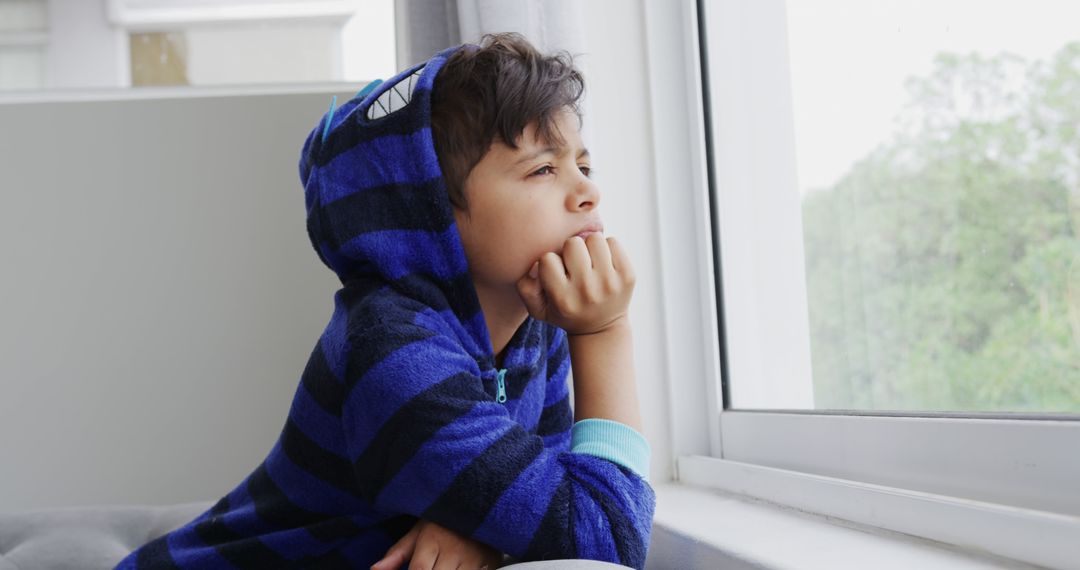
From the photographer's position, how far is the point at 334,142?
94cm

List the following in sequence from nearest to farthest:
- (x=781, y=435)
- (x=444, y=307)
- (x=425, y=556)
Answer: (x=425, y=556) < (x=444, y=307) < (x=781, y=435)

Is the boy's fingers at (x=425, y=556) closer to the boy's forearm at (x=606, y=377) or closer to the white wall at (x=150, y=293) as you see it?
the boy's forearm at (x=606, y=377)

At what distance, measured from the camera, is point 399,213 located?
0.90 m

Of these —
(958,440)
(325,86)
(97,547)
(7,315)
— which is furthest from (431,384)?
(7,315)

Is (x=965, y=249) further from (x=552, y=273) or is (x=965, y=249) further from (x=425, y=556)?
(x=425, y=556)

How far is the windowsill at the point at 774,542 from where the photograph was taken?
752 millimetres

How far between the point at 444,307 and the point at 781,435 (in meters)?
0.49

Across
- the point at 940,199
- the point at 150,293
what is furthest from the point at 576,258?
the point at 150,293

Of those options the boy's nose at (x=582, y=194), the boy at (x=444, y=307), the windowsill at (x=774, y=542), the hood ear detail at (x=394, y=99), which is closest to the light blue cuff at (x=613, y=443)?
the boy at (x=444, y=307)

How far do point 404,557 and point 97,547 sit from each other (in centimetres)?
59

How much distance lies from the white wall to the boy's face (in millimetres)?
801

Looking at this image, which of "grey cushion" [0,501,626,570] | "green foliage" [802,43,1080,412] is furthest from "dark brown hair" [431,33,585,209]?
"grey cushion" [0,501,626,570]

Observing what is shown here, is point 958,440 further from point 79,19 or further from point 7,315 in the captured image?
point 79,19

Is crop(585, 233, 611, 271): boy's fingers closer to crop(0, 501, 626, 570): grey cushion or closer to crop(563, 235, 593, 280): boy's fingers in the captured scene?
crop(563, 235, 593, 280): boy's fingers
